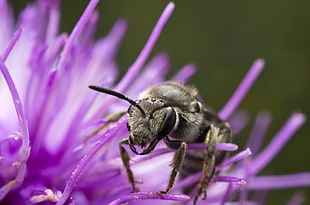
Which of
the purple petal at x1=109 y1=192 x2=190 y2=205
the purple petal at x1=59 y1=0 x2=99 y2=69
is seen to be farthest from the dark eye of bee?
the purple petal at x1=59 y1=0 x2=99 y2=69

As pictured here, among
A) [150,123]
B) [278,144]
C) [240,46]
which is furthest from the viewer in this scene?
[240,46]

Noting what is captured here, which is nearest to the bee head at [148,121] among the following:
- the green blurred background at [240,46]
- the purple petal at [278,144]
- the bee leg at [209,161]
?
the bee leg at [209,161]

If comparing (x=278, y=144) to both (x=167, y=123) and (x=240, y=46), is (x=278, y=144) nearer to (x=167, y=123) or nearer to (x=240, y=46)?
(x=167, y=123)

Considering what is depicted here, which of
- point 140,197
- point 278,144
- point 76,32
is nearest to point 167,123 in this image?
point 140,197

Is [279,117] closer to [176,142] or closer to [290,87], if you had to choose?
[290,87]

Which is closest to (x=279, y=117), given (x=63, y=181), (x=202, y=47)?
(x=202, y=47)
